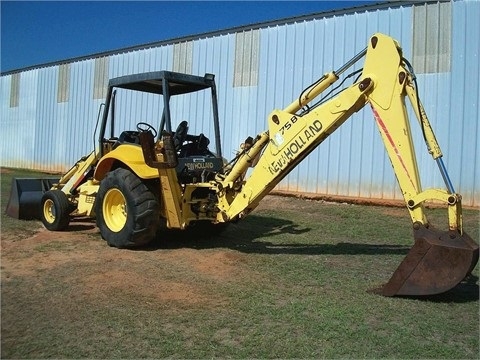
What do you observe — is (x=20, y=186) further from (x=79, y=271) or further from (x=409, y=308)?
(x=409, y=308)

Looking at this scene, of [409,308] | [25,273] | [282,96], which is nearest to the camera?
[409,308]

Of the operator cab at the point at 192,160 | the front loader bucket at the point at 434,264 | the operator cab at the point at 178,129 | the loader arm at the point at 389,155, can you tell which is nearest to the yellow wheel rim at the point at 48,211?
the operator cab at the point at 178,129

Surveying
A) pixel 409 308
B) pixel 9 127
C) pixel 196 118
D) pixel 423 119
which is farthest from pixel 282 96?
pixel 9 127

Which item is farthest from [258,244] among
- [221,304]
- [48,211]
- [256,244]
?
[48,211]

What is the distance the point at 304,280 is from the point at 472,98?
23.8 feet

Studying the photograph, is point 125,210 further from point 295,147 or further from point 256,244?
point 295,147

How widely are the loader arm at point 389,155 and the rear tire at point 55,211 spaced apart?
2921 millimetres

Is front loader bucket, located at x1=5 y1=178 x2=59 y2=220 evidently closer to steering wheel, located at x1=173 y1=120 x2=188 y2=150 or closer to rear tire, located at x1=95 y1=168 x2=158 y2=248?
rear tire, located at x1=95 y1=168 x2=158 y2=248

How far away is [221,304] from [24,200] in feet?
18.9

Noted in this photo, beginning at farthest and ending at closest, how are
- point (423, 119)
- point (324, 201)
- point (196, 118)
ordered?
point (196, 118), point (324, 201), point (423, 119)

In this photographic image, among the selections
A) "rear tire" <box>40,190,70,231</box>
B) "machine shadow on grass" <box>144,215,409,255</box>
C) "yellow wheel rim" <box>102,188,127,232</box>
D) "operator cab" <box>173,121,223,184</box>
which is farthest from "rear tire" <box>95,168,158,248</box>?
"rear tire" <box>40,190,70,231</box>

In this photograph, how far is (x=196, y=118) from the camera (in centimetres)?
1529

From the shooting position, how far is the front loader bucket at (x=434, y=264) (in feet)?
15.1

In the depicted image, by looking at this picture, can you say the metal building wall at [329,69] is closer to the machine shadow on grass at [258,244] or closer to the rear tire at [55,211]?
the machine shadow on grass at [258,244]
